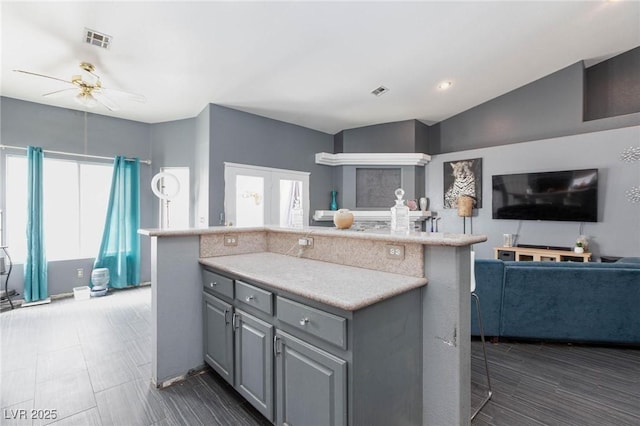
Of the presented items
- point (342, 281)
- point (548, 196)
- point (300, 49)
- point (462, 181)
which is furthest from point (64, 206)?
point (548, 196)

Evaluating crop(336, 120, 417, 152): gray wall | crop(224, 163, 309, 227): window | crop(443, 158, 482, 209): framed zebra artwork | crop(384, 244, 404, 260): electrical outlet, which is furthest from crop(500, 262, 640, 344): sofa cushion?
crop(336, 120, 417, 152): gray wall

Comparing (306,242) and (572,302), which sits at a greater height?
(306,242)

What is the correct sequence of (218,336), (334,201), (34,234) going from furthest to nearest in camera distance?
1. (334,201)
2. (34,234)
3. (218,336)

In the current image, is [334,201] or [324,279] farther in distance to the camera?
[334,201]


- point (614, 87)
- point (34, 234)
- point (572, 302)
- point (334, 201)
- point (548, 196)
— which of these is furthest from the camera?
point (334, 201)

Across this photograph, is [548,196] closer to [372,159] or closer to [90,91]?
[372,159]

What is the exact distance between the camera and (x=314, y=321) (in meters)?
1.38

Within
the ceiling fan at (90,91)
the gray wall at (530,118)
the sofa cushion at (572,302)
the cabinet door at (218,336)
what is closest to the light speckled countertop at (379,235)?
the cabinet door at (218,336)

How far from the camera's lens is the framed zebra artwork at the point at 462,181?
5.45 m

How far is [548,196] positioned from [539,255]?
0.99 m

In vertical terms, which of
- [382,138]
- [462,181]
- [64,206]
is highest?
[382,138]

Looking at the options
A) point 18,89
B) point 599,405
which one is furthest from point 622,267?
point 18,89

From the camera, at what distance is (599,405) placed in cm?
193

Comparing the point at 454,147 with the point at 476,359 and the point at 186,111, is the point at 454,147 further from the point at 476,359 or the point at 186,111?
the point at 186,111
